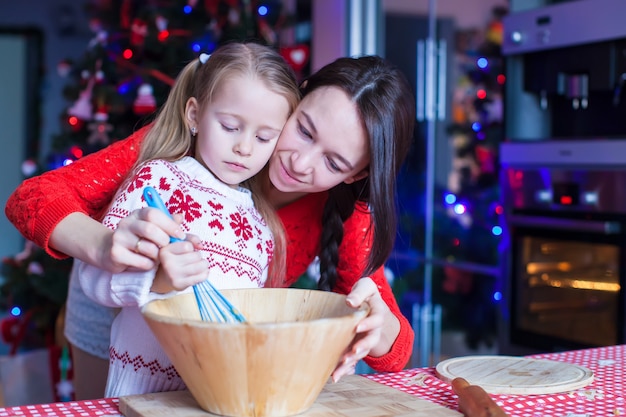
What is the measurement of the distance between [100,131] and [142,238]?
8.55 ft

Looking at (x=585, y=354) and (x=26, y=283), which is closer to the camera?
(x=585, y=354)

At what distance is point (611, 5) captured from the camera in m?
2.68

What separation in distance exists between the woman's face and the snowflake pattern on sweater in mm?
89

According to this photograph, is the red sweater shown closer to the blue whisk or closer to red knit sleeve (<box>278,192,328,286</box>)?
red knit sleeve (<box>278,192,328,286</box>)

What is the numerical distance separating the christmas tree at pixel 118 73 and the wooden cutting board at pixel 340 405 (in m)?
2.53

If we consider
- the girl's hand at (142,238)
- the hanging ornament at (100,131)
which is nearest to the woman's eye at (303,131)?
the girl's hand at (142,238)

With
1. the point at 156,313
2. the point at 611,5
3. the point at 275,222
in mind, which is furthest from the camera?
the point at 611,5

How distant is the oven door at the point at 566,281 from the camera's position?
2.65m

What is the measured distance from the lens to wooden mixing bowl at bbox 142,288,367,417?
807 millimetres

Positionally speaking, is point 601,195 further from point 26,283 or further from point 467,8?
point 26,283

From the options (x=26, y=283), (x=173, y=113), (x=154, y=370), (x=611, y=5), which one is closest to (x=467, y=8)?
(x=611, y=5)

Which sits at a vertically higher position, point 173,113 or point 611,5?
point 611,5

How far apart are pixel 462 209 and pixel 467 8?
3.23ft

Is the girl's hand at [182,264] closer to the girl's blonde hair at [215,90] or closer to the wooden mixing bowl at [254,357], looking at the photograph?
the wooden mixing bowl at [254,357]
